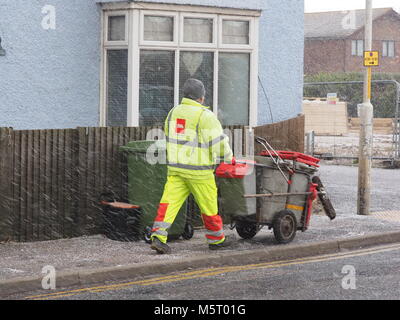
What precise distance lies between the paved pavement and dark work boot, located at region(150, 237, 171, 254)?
0.10 m

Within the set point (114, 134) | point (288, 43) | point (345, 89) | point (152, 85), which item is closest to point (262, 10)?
point (288, 43)

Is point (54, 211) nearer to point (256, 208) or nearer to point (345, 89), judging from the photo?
point (256, 208)

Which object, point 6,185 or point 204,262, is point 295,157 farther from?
point 6,185

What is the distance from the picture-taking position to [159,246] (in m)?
9.79

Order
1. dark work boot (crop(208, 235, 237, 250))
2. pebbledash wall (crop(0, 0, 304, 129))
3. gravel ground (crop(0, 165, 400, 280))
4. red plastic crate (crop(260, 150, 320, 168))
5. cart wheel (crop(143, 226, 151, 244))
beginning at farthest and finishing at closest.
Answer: pebbledash wall (crop(0, 0, 304, 129)) < red plastic crate (crop(260, 150, 320, 168)) < cart wheel (crop(143, 226, 151, 244)) < dark work boot (crop(208, 235, 237, 250)) < gravel ground (crop(0, 165, 400, 280))

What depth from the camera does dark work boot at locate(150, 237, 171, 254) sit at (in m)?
9.78

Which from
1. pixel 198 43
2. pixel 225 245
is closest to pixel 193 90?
pixel 225 245

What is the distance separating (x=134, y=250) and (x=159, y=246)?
45 centimetres

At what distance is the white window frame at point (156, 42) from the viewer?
1279 centimetres

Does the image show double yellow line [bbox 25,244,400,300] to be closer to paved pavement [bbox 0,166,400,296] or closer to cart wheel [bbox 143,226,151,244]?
paved pavement [bbox 0,166,400,296]

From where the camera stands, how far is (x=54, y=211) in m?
10.8

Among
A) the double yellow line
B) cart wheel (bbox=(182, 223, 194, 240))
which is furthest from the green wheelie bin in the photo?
the double yellow line

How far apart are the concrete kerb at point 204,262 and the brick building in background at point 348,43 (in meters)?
53.4

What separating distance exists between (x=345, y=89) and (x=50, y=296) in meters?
42.3
